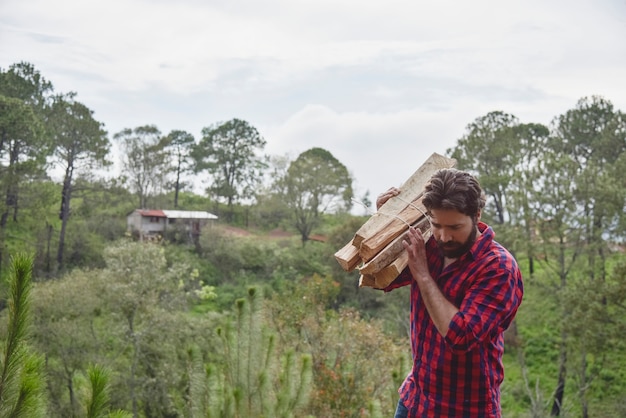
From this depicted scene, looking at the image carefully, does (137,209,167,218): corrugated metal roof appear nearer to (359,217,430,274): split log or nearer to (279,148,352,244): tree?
(279,148,352,244): tree

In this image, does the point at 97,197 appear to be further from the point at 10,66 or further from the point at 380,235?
the point at 380,235

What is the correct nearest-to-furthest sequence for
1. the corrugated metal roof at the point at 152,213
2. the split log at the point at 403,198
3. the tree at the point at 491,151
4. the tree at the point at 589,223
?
the split log at the point at 403,198, the tree at the point at 589,223, the tree at the point at 491,151, the corrugated metal roof at the point at 152,213

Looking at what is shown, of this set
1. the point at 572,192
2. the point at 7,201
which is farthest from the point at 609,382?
the point at 7,201

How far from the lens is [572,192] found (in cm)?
1467

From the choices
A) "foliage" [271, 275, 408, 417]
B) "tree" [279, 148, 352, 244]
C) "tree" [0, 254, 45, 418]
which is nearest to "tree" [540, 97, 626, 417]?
"foliage" [271, 275, 408, 417]

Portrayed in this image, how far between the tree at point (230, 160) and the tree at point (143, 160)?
9.36 feet

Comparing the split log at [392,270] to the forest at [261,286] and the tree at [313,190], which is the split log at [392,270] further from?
the tree at [313,190]

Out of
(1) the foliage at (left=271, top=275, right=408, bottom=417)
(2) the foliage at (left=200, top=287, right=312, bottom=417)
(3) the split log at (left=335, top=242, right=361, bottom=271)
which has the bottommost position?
(1) the foliage at (left=271, top=275, right=408, bottom=417)

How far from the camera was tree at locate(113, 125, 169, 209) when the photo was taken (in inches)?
1075

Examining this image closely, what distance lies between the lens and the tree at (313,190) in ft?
81.7

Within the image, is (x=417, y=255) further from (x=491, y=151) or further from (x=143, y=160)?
(x=143, y=160)

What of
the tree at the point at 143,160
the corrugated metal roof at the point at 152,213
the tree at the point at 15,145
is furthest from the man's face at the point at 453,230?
the tree at the point at 143,160

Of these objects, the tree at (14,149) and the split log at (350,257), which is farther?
the tree at (14,149)

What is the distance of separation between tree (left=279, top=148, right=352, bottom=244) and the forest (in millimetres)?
84
